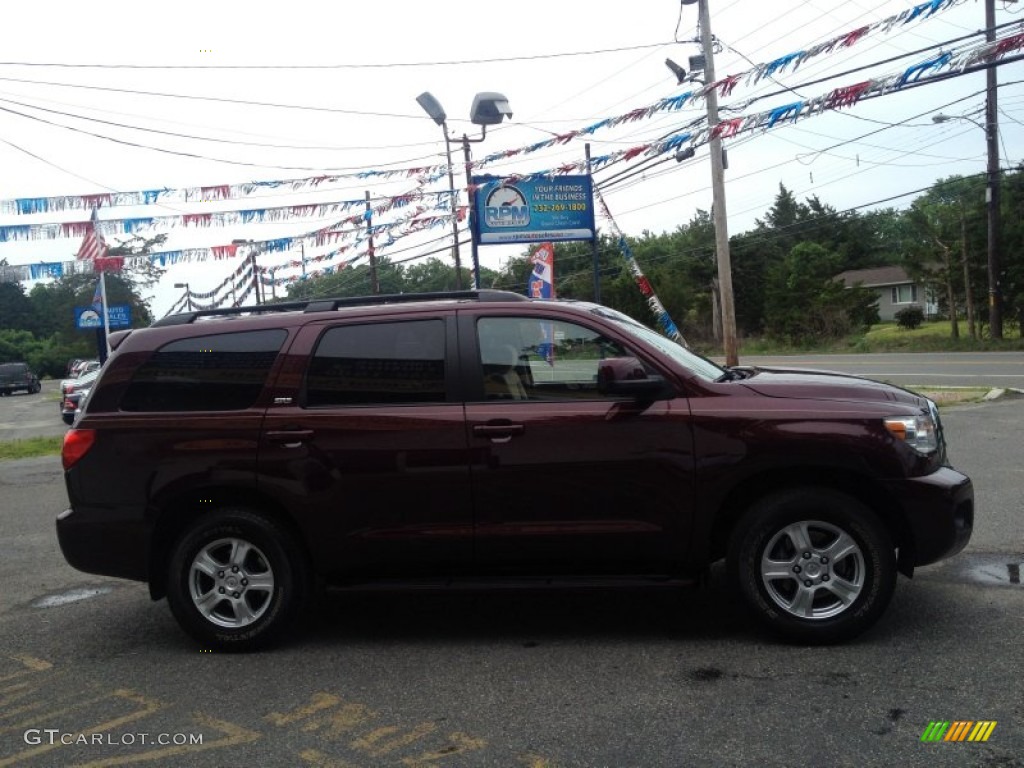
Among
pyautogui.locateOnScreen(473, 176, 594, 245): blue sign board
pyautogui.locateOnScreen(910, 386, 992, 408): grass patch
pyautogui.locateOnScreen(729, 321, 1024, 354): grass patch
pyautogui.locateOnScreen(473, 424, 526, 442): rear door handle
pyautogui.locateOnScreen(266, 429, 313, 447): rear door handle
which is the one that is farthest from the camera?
pyautogui.locateOnScreen(729, 321, 1024, 354): grass patch

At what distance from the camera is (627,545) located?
15.3 ft

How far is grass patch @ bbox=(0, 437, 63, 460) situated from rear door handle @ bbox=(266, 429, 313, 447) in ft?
40.8

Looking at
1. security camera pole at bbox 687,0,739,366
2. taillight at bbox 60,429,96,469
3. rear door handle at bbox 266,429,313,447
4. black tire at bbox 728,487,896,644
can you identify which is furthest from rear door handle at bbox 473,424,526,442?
security camera pole at bbox 687,0,739,366

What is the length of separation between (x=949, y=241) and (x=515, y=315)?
35458 mm

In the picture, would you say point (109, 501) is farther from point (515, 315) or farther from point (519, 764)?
point (519, 764)

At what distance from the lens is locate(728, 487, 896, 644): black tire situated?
4.50 m

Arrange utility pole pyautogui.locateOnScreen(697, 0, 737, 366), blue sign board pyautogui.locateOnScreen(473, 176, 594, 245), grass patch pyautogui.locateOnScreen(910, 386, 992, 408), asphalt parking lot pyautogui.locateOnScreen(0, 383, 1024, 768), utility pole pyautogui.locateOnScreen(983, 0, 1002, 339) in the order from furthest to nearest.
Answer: utility pole pyautogui.locateOnScreen(983, 0, 1002, 339)
utility pole pyautogui.locateOnScreen(697, 0, 737, 366)
blue sign board pyautogui.locateOnScreen(473, 176, 594, 245)
grass patch pyautogui.locateOnScreen(910, 386, 992, 408)
asphalt parking lot pyautogui.locateOnScreen(0, 383, 1024, 768)

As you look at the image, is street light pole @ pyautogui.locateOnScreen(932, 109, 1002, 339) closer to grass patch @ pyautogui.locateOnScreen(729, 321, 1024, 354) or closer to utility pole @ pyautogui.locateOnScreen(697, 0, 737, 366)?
grass patch @ pyautogui.locateOnScreen(729, 321, 1024, 354)

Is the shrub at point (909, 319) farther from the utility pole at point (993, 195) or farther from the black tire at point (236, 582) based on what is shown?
the black tire at point (236, 582)

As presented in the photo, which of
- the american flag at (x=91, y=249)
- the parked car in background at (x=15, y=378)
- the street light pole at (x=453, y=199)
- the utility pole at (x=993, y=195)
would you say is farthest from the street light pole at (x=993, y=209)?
the parked car in background at (x=15, y=378)

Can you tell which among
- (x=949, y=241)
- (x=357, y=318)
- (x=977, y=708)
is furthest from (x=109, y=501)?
(x=949, y=241)

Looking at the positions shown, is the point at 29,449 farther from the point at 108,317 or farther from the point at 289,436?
the point at 108,317

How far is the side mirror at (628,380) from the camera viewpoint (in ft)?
14.9

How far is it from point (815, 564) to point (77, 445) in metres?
3.82
